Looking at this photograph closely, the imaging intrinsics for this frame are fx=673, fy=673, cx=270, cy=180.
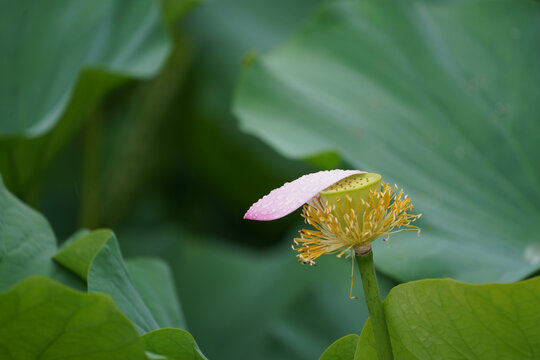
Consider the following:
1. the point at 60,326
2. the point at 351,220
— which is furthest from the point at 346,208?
the point at 60,326

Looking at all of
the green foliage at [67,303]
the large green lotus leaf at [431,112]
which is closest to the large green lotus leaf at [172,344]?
the green foliage at [67,303]

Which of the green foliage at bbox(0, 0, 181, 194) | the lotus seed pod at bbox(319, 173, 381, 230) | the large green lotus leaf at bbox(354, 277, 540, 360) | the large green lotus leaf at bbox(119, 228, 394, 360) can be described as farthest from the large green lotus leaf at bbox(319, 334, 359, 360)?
the green foliage at bbox(0, 0, 181, 194)

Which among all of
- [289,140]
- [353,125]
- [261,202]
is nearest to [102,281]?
[261,202]

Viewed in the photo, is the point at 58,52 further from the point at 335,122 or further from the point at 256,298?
the point at 256,298

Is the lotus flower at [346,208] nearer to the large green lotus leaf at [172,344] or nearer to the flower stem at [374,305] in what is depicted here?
the flower stem at [374,305]

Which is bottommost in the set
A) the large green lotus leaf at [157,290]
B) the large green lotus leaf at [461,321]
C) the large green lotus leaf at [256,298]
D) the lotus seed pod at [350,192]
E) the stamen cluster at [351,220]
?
the large green lotus leaf at [256,298]
